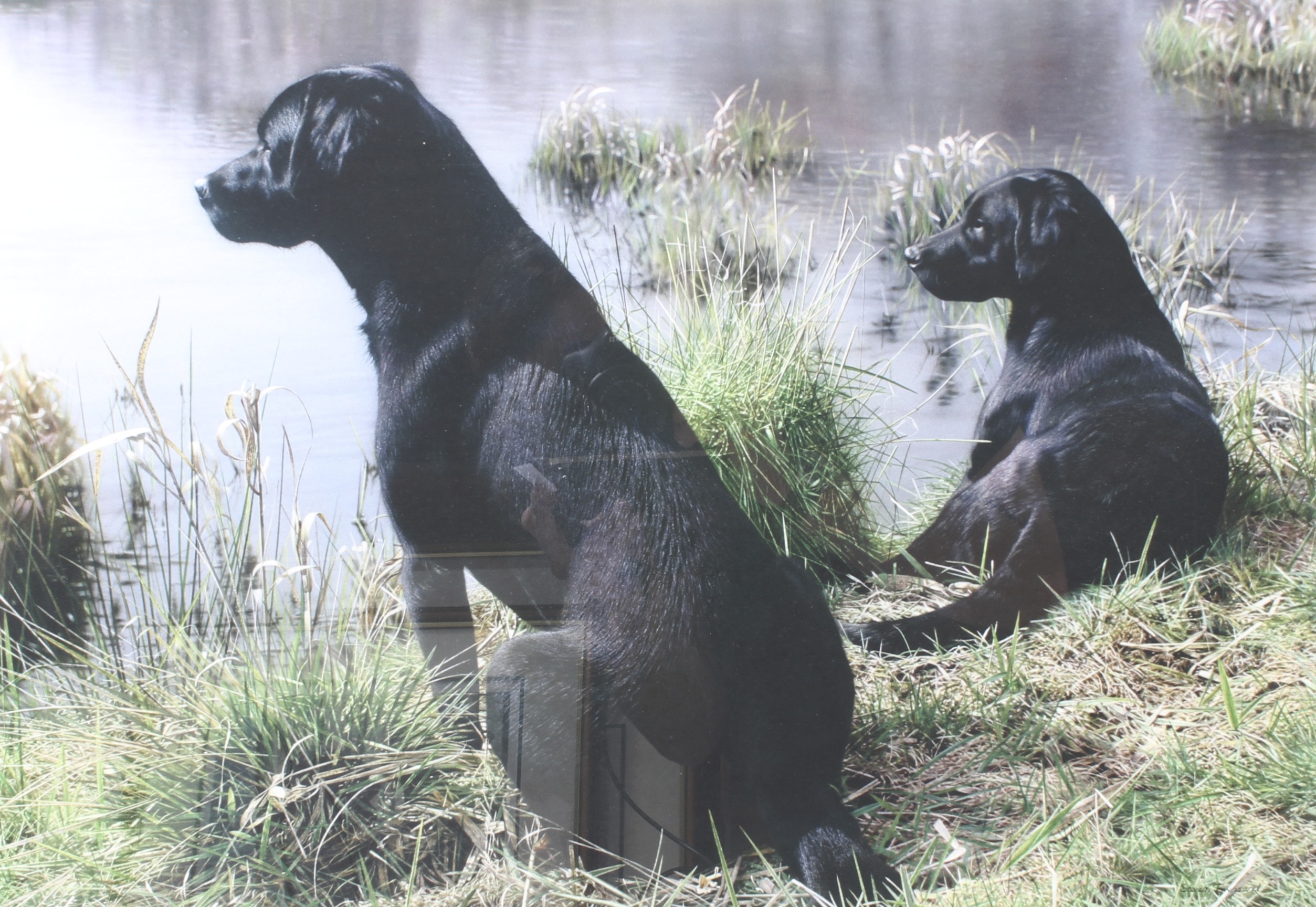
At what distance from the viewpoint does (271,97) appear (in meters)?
1.44

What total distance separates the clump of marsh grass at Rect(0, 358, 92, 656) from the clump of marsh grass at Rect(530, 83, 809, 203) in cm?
96

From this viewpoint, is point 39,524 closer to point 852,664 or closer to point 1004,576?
point 852,664

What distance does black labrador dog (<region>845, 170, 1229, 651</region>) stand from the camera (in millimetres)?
1706

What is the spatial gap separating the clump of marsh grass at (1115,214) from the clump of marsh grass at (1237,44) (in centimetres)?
26

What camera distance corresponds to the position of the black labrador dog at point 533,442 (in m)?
1.42

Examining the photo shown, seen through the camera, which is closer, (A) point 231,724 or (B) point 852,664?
(A) point 231,724

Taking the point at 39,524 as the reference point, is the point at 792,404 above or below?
above

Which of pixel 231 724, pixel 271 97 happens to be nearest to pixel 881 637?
pixel 231 724

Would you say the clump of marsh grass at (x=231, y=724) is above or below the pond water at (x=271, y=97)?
below

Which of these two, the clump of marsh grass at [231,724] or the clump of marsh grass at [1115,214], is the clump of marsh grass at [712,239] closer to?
the clump of marsh grass at [1115,214]

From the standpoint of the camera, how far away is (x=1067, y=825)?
1.49 m

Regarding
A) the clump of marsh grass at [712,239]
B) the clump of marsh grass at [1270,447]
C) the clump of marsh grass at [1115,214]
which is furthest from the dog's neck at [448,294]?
the clump of marsh grass at [1270,447]

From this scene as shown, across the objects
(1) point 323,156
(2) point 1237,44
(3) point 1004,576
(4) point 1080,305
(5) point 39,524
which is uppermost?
(2) point 1237,44

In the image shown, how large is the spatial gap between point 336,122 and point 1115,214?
146 centimetres
